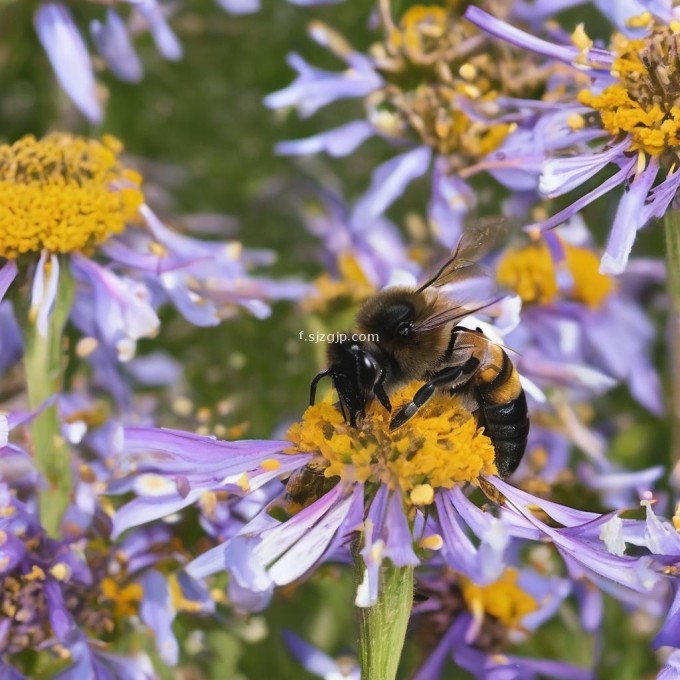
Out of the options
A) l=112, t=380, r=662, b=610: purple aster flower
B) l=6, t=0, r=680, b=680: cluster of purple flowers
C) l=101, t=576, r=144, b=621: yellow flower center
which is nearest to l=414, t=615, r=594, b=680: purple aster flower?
l=6, t=0, r=680, b=680: cluster of purple flowers

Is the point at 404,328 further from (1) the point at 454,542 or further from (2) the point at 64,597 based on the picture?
(2) the point at 64,597

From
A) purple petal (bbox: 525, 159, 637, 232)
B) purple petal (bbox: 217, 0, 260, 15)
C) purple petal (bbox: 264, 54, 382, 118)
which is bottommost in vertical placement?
purple petal (bbox: 264, 54, 382, 118)

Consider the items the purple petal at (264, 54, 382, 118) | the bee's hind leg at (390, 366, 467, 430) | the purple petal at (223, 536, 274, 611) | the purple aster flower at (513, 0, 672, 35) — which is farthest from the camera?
the purple petal at (264, 54, 382, 118)

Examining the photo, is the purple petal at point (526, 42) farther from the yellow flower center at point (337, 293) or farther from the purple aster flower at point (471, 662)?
the purple aster flower at point (471, 662)

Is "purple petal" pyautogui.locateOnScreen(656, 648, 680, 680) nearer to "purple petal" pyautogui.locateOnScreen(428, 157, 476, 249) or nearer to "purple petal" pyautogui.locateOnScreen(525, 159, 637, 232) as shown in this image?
"purple petal" pyautogui.locateOnScreen(525, 159, 637, 232)

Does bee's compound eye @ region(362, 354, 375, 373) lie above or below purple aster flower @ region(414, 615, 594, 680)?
above

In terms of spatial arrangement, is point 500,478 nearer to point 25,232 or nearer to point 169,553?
point 169,553

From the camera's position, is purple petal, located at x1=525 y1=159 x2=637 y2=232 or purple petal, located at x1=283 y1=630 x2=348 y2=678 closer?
purple petal, located at x1=525 y1=159 x2=637 y2=232
